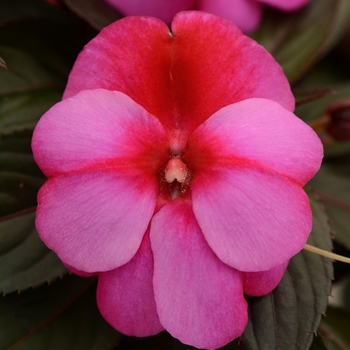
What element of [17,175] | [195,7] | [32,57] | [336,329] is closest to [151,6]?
[195,7]

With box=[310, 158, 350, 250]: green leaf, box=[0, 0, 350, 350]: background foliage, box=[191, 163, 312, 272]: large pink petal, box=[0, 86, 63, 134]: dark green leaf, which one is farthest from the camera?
box=[310, 158, 350, 250]: green leaf

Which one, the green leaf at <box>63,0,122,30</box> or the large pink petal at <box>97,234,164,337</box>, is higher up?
the green leaf at <box>63,0,122,30</box>

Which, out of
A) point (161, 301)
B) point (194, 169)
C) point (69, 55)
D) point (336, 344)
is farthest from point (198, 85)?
point (336, 344)

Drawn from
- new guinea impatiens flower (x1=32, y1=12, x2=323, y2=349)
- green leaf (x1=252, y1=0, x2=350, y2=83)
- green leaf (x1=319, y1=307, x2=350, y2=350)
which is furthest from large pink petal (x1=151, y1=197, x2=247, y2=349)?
green leaf (x1=252, y1=0, x2=350, y2=83)

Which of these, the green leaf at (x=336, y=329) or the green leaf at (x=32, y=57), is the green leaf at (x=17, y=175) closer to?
the green leaf at (x=32, y=57)

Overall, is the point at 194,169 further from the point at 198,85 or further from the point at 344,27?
the point at 344,27

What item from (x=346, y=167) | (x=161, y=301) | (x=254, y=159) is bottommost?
(x=346, y=167)

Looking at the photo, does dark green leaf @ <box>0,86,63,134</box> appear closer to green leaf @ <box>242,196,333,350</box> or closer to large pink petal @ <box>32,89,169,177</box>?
large pink petal @ <box>32,89,169,177</box>
